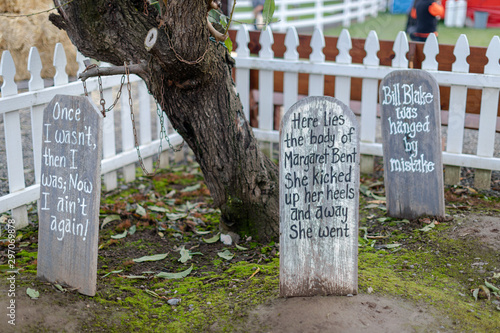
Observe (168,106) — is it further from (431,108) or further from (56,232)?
(431,108)

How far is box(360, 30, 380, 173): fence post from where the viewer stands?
17.6 feet

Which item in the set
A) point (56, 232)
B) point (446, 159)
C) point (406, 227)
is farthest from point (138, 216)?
point (446, 159)

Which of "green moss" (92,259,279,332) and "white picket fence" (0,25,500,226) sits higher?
"white picket fence" (0,25,500,226)

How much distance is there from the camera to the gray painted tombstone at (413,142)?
429 centimetres

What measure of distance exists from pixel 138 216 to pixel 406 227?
2.16m

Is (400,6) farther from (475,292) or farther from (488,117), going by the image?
(475,292)

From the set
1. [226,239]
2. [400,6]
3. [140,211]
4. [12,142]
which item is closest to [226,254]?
[226,239]

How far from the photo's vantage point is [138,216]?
4.65m

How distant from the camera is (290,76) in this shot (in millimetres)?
5797

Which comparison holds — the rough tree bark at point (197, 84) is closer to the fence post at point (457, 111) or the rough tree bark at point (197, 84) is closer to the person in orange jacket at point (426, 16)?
the fence post at point (457, 111)

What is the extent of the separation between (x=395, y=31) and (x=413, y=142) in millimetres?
12350

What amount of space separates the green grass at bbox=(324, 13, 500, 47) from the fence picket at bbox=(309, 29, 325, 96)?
836 centimetres

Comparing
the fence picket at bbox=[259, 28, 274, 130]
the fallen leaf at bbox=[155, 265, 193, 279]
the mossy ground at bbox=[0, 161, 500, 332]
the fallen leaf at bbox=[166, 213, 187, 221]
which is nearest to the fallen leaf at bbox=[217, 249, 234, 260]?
the mossy ground at bbox=[0, 161, 500, 332]

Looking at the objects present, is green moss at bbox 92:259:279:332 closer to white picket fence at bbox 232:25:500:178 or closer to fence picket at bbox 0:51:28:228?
fence picket at bbox 0:51:28:228
